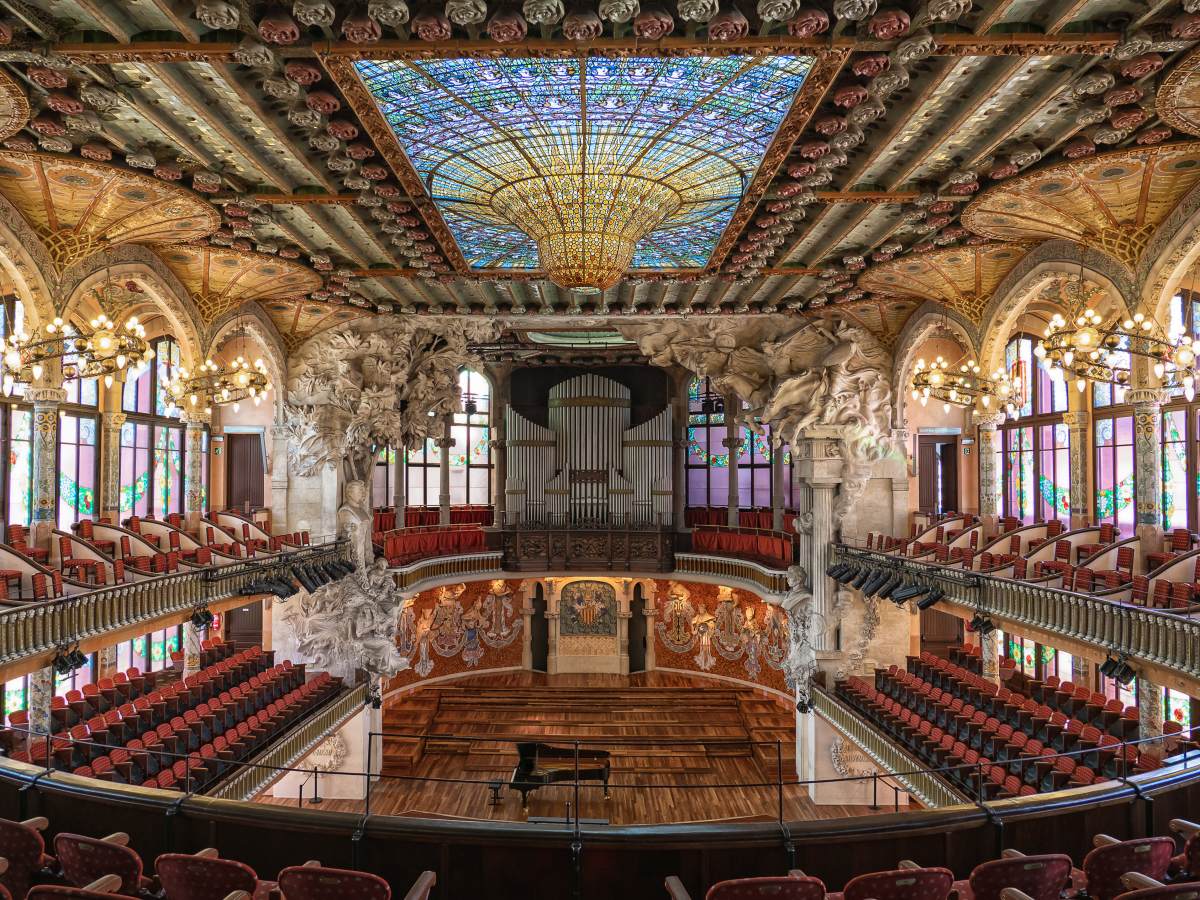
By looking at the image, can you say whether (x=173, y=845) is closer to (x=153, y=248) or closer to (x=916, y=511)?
(x=153, y=248)

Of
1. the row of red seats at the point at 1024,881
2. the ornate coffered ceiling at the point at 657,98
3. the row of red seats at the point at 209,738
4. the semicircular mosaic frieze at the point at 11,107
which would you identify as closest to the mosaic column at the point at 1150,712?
the ornate coffered ceiling at the point at 657,98

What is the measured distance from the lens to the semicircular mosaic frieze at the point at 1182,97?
7.28 m

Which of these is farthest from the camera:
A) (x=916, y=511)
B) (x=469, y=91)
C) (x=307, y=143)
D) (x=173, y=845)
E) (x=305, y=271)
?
(x=916, y=511)

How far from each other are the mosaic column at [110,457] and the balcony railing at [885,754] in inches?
663

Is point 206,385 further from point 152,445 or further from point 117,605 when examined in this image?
point 152,445

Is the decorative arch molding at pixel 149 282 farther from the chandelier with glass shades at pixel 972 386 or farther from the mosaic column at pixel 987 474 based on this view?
the mosaic column at pixel 987 474

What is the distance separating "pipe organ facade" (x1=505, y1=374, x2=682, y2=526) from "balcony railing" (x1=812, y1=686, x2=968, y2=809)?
26.9 feet

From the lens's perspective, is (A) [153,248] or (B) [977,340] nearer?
(A) [153,248]

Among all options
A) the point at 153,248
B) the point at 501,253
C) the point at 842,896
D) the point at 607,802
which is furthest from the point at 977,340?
the point at 153,248

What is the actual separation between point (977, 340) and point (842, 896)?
14.6 metres

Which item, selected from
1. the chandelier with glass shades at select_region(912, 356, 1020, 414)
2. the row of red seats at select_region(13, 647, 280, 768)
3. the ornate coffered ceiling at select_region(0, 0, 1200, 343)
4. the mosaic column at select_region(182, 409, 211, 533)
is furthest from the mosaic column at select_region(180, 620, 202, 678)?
the chandelier with glass shades at select_region(912, 356, 1020, 414)

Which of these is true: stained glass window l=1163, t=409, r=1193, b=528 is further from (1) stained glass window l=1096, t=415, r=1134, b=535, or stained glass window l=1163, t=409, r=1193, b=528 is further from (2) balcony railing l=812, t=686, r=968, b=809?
(2) balcony railing l=812, t=686, r=968, b=809

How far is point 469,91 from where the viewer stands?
810 cm

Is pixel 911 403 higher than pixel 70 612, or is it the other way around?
pixel 911 403
